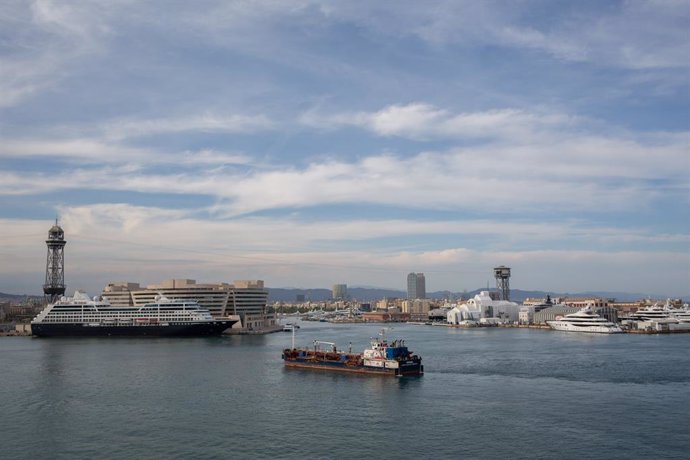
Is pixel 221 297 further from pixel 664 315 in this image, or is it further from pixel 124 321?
pixel 664 315

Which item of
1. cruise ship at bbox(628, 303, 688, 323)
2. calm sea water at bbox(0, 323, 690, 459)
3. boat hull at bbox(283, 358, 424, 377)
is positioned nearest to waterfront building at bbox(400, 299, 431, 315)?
cruise ship at bbox(628, 303, 688, 323)

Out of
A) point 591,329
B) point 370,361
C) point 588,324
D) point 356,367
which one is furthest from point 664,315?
point 356,367

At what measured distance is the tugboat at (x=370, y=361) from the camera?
3956cm

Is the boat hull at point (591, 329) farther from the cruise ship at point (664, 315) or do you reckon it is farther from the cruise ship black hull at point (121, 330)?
the cruise ship black hull at point (121, 330)

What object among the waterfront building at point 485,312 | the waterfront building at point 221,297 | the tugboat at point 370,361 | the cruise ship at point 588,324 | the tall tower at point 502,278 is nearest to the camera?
the tugboat at point 370,361

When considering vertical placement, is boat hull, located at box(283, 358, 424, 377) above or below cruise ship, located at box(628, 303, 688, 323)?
below

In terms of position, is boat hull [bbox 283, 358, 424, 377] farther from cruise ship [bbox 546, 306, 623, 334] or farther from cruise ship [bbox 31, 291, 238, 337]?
cruise ship [bbox 546, 306, 623, 334]

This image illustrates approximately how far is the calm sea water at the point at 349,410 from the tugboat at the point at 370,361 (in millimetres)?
1320

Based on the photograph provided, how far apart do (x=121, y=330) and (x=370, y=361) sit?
5029 centimetres

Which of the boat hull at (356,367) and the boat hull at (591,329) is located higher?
the boat hull at (356,367)

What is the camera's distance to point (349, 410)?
29.0 metres

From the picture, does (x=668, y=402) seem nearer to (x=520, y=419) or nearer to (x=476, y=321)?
(x=520, y=419)

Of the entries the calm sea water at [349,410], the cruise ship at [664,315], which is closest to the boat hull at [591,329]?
the cruise ship at [664,315]

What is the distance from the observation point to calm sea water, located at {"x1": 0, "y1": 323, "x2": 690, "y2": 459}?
72.8 ft
